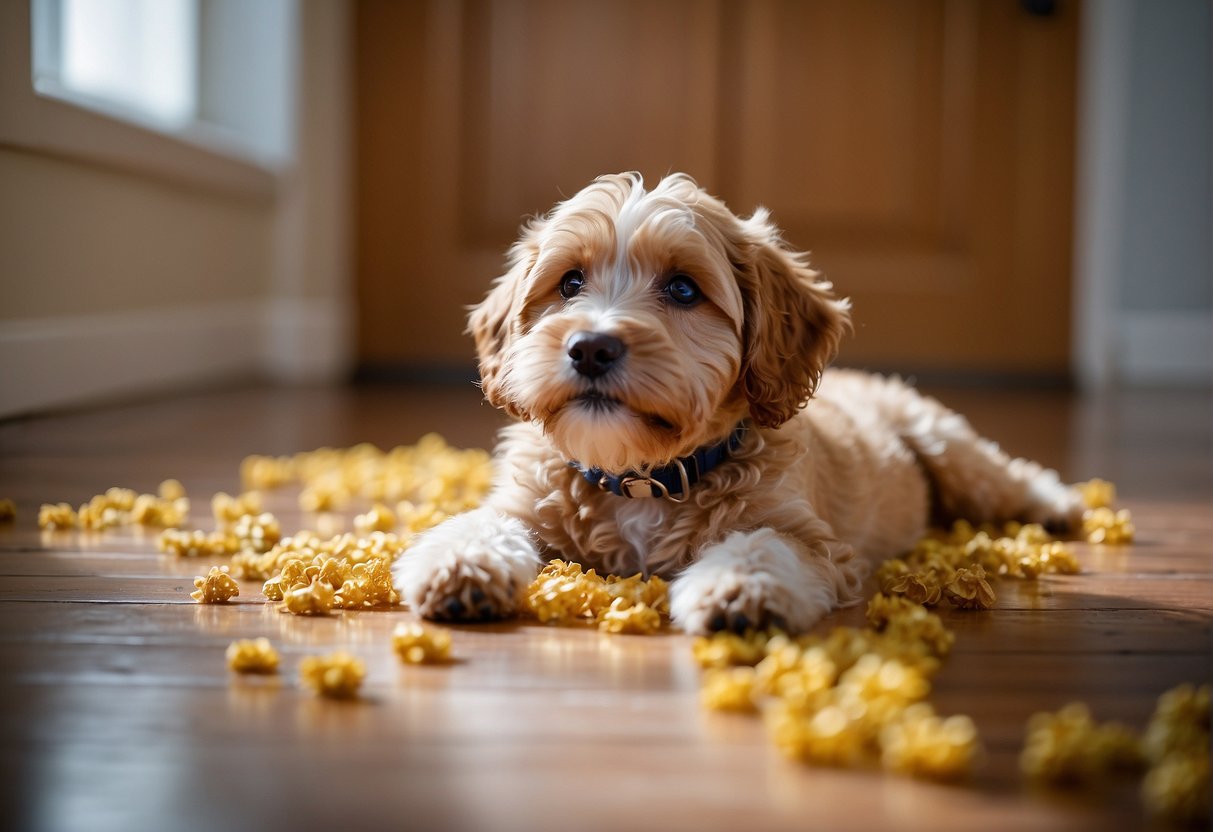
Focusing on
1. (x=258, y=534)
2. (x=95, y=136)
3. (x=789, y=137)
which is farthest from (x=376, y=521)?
(x=789, y=137)

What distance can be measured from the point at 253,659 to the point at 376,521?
126 centimetres

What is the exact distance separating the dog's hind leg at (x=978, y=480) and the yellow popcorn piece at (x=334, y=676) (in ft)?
6.34

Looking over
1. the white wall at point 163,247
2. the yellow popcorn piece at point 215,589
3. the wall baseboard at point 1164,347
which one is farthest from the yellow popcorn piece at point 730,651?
the wall baseboard at point 1164,347

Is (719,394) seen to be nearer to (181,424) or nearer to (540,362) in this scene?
(540,362)

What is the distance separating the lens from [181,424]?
16.0 ft

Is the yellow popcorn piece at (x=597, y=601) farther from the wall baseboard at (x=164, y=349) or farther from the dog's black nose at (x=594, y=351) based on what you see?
the wall baseboard at (x=164, y=349)

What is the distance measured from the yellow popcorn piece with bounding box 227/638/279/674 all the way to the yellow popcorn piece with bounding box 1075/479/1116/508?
94.3 inches

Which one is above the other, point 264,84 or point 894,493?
point 264,84

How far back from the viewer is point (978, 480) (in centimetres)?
324

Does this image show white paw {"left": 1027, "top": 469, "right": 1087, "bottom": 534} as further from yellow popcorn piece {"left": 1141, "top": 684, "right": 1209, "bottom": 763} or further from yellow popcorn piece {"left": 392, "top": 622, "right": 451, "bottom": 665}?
yellow popcorn piece {"left": 392, "top": 622, "right": 451, "bottom": 665}

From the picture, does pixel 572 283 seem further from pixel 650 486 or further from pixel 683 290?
pixel 650 486

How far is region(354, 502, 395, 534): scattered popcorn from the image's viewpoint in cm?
302

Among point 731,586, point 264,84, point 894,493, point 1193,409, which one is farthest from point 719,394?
point 264,84

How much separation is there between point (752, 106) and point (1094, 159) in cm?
190
